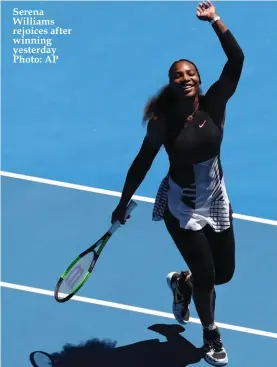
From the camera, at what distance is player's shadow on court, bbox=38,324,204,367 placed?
28.4 ft

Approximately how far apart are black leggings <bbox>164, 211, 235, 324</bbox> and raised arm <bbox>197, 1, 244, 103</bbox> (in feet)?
3.33

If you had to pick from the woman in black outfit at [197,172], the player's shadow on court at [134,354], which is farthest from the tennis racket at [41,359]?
the woman in black outfit at [197,172]

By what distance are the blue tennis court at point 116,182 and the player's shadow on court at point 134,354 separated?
1 cm

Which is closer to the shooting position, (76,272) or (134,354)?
(76,272)

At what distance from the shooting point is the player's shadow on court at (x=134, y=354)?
28.4ft

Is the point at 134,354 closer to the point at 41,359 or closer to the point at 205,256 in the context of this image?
the point at 41,359

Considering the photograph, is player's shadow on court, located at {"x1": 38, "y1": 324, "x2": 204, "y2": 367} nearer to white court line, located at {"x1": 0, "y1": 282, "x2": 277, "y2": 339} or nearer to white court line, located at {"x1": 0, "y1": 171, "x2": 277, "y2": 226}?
white court line, located at {"x1": 0, "y1": 282, "x2": 277, "y2": 339}

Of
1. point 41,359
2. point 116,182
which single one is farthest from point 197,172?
point 116,182

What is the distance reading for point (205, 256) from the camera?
810 cm

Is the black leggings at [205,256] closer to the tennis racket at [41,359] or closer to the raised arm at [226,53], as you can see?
the raised arm at [226,53]

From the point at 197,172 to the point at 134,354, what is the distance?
1.68 m

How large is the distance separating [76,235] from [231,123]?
225 cm

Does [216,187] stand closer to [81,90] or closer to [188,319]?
[188,319]

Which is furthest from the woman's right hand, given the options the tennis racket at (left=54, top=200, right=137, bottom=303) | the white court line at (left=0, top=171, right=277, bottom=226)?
the white court line at (left=0, top=171, right=277, bottom=226)
